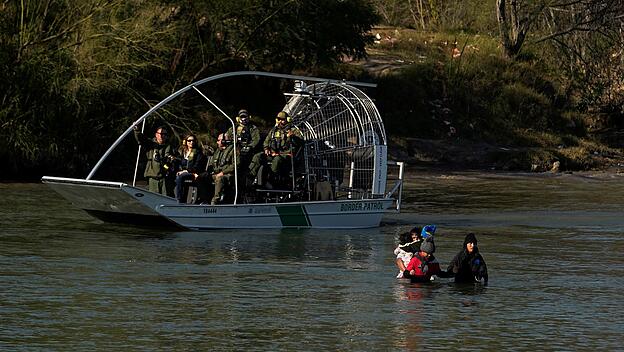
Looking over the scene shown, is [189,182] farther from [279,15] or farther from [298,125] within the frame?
[279,15]

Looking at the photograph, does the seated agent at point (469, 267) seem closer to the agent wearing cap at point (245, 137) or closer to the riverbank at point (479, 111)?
the agent wearing cap at point (245, 137)

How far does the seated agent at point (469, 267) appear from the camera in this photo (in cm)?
2094

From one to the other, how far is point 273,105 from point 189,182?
850 inches

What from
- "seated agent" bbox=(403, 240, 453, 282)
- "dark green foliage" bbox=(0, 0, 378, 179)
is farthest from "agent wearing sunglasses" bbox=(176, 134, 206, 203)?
"dark green foliage" bbox=(0, 0, 378, 179)

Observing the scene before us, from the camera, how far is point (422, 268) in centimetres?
2105

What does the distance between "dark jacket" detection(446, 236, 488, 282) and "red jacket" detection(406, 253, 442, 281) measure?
281 millimetres

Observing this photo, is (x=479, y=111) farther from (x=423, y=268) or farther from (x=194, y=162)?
(x=423, y=268)

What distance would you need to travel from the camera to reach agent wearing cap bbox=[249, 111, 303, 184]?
27.4 meters

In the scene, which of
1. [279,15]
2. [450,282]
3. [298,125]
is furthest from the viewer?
[279,15]

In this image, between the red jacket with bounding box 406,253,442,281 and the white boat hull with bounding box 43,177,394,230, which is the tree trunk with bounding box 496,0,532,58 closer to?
the white boat hull with bounding box 43,177,394,230

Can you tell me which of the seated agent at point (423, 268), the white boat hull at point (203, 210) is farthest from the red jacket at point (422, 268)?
the white boat hull at point (203, 210)

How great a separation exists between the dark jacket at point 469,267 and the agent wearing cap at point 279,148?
708 cm

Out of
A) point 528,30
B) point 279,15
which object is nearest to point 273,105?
point 279,15

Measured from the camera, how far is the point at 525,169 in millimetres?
46281
